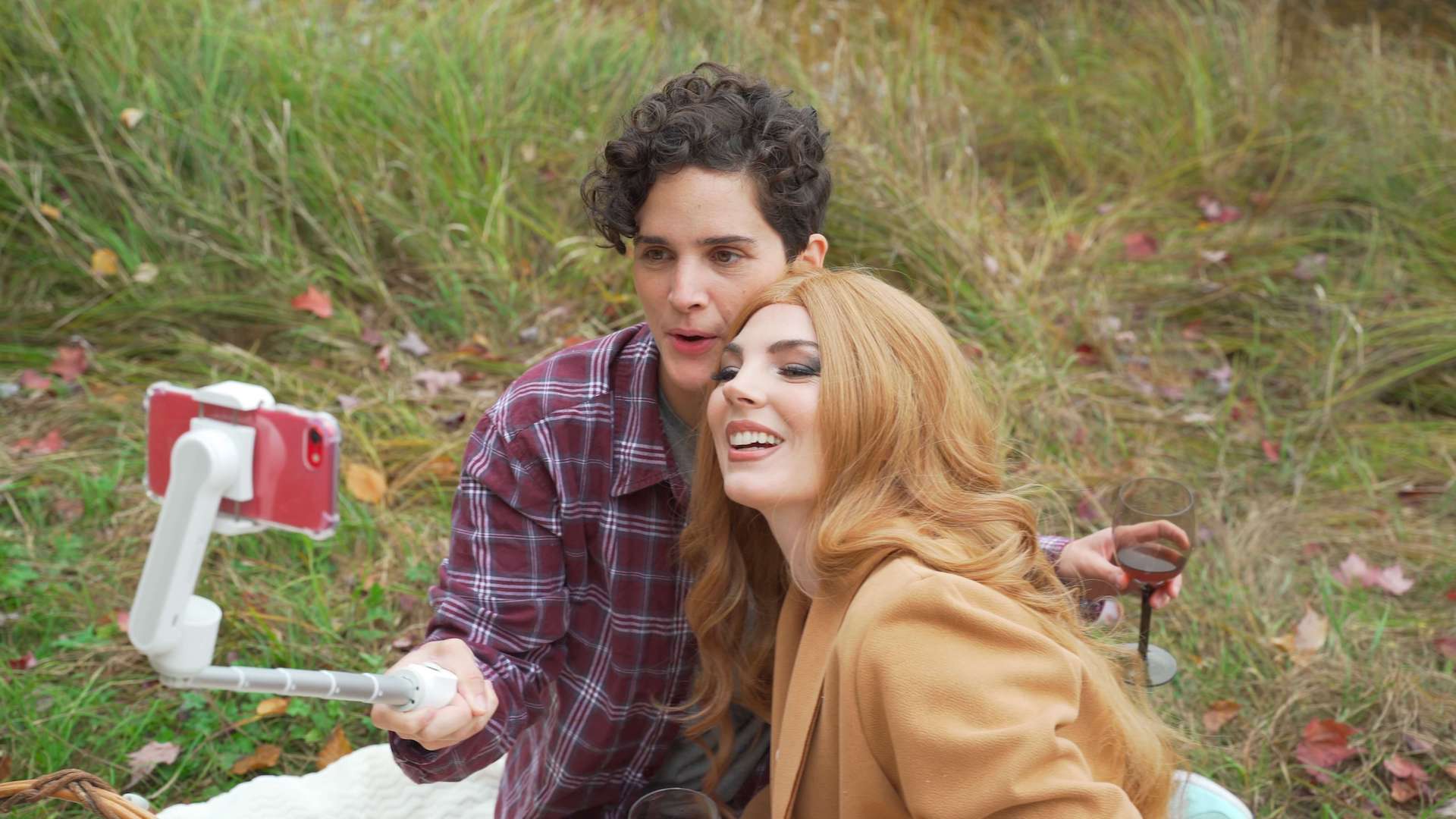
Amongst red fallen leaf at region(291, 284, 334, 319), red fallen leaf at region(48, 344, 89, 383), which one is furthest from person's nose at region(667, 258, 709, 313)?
red fallen leaf at region(48, 344, 89, 383)

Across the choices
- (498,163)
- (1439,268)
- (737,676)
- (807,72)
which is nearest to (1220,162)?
(1439,268)

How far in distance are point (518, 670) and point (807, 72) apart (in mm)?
4043

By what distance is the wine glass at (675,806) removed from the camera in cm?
208

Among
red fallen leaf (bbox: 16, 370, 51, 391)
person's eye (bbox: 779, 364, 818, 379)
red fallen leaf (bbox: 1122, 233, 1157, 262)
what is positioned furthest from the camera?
red fallen leaf (bbox: 1122, 233, 1157, 262)

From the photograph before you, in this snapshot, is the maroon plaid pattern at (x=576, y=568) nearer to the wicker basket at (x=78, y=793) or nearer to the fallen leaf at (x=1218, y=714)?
the wicker basket at (x=78, y=793)

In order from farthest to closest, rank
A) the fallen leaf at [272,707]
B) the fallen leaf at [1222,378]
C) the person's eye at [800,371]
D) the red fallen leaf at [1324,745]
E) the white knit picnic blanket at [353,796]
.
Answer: the fallen leaf at [1222,378] → the fallen leaf at [272,707] → the red fallen leaf at [1324,745] → the white knit picnic blanket at [353,796] → the person's eye at [800,371]

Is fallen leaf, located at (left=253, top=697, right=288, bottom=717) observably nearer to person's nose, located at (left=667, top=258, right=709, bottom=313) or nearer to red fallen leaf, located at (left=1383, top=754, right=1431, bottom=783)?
person's nose, located at (left=667, top=258, right=709, bottom=313)

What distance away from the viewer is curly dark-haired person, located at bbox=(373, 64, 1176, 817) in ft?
8.37

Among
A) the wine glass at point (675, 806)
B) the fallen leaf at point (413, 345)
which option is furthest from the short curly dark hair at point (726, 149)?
the fallen leaf at point (413, 345)

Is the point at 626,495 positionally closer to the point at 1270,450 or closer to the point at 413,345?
the point at 413,345

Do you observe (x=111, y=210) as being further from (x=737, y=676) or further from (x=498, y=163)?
(x=737, y=676)

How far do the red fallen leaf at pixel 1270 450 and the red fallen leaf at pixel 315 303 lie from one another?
3.36 metres

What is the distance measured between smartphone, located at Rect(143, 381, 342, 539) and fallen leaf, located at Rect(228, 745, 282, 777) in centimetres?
207

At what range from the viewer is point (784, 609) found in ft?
7.93
